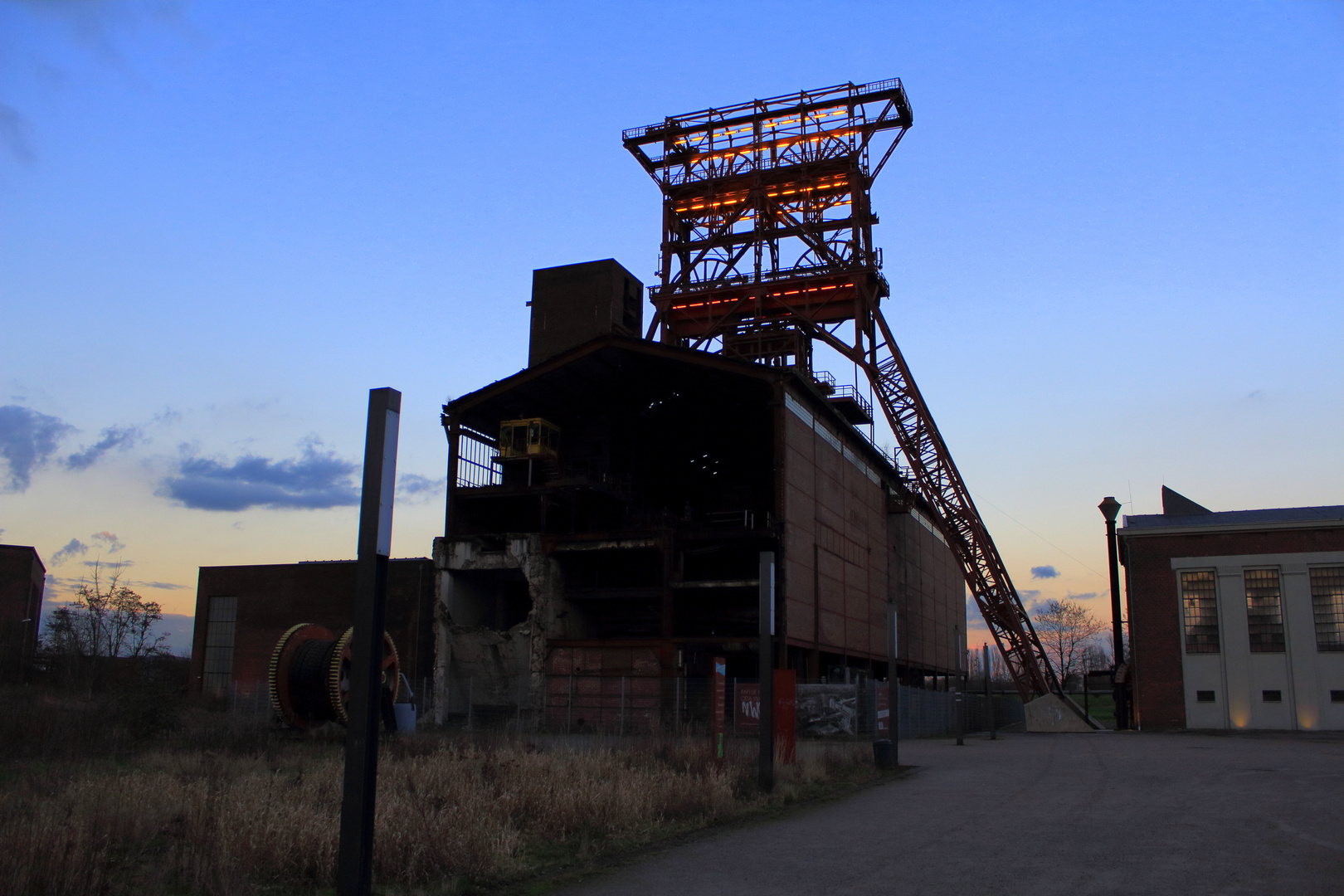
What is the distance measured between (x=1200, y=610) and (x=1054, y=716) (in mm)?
8654

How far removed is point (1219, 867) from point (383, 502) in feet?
27.4

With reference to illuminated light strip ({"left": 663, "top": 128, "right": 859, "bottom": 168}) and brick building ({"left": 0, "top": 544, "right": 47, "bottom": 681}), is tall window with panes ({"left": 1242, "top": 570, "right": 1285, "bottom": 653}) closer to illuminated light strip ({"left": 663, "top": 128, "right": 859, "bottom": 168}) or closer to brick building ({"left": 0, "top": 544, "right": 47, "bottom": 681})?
illuminated light strip ({"left": 663, "top": 128, "right": 859, "bottom": 168})

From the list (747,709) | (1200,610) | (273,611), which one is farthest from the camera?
(273,611)

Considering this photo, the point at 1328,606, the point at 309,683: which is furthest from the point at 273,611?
the point at 1328,606

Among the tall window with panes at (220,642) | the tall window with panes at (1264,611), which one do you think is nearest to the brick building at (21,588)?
the tall window with panes at (220,642)

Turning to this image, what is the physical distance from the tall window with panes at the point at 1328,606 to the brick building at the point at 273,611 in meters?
36.1

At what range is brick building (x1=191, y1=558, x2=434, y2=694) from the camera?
45.2m

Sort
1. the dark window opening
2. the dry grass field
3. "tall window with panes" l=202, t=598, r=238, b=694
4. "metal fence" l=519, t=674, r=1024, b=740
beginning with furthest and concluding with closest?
"tall window with panes" l=202, t=598, r=238, b=694 < the dark window opening < "metal fence" l=519, t=674, r=1024, b=740 < the dry grass field

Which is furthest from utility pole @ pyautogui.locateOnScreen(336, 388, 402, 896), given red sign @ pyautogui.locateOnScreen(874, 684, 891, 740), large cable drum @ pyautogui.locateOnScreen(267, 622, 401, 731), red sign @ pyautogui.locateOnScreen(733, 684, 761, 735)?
red sign @ pyautogui.locateOnScreen(874, 684, 891, 740)

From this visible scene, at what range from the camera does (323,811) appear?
10836 millimetres

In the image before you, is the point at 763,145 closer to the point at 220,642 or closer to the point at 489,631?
the point at 489,631

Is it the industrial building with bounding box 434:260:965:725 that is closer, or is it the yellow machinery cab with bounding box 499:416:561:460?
the industrial building with bounding box 434:260:965:725

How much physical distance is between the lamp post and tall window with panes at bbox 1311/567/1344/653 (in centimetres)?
741

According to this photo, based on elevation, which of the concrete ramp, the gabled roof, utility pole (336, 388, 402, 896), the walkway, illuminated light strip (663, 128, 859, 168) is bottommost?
the concrete ramp
